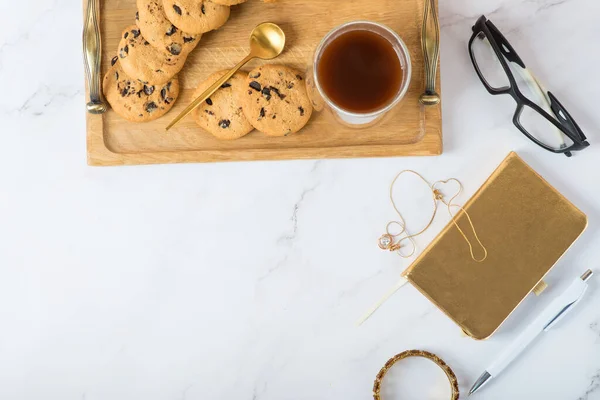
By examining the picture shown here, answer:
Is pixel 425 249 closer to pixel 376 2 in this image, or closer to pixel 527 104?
pixel 527 104

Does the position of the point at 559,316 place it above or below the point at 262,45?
below

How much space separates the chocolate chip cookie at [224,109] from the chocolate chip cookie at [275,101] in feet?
0.05

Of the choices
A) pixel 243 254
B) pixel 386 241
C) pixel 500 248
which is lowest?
pixel 243 254

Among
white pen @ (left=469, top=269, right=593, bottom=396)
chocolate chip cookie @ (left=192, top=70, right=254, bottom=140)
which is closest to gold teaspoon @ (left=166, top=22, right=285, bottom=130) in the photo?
chocolate chip cookie @ (left=192, top=70, right=254, bottom=140)

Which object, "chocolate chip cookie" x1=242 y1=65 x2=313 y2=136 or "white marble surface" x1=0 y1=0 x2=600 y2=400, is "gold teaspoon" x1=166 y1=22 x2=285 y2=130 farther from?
"white marble surface" x1=0 y1=0 x2=600 y2=400

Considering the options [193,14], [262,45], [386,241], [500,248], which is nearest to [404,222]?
[386,241]

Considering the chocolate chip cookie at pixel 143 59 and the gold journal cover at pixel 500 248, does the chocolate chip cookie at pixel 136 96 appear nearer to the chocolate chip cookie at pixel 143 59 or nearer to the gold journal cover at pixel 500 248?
the chocolate chip cookie at pixel 143 59

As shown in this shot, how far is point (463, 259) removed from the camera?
3.41 feet

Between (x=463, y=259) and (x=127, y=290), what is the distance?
2.10ft

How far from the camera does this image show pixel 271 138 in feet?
3.34

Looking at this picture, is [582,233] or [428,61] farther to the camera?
[582,233]

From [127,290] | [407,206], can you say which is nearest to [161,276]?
[127,290]

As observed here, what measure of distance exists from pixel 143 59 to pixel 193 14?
0.12m

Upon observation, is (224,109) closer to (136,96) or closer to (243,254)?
(136,96)
